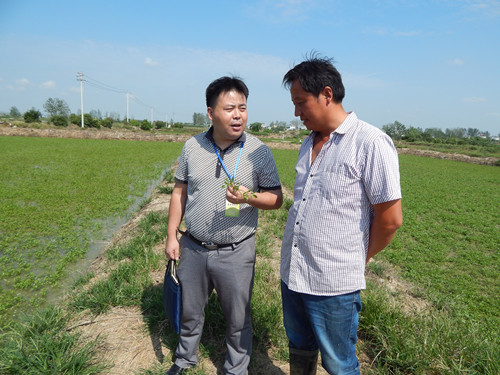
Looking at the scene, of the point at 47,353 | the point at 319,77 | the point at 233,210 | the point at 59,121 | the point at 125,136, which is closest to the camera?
the point at 319,77

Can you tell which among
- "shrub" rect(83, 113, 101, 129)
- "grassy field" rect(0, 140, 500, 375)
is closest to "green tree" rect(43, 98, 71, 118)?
"shrub" rect(83, 113, 101, 129)

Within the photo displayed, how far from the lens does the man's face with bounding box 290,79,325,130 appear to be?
158 cm

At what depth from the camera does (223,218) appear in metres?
2.01

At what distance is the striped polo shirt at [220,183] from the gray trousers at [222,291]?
11cm

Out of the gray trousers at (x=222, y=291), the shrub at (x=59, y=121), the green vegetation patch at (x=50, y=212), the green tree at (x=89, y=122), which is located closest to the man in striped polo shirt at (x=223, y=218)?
the gray trousers at (x=222, y=291)

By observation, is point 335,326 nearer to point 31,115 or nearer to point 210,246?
point 210,246

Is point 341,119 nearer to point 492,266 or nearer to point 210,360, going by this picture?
point 210,360

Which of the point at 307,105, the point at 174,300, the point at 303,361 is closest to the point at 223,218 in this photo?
the point at 174,300

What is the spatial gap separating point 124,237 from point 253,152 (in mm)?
3947

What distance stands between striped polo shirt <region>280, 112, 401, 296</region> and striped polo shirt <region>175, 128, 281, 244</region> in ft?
1.47

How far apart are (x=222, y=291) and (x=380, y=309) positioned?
59.8 inches

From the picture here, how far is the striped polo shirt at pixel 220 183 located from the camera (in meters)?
2.00

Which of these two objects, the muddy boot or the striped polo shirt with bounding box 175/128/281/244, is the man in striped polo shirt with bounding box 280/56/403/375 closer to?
the muddy boot

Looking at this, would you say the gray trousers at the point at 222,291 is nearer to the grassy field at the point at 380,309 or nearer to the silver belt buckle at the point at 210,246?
the silver belt buckle at the point at 210,246
